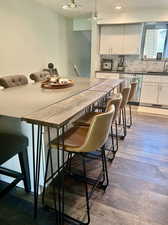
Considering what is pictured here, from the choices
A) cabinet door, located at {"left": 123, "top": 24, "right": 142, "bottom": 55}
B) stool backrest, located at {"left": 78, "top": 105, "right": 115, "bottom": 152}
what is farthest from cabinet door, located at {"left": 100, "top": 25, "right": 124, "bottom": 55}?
stool backrest, located at {"left": 78, "top": 105, "right": 115, "bottom": 152}

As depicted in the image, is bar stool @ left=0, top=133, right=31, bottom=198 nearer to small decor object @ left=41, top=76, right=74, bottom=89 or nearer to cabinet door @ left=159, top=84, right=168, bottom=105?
small decor object @ left=41, top=76, right=74, bottom=89

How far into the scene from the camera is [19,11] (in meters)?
3.84

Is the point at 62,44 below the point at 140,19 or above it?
below

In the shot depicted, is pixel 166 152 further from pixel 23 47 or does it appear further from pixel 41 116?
pixel 23 47

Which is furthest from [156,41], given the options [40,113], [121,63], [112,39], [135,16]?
[40,113]

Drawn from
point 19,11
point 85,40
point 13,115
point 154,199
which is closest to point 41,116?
point 13,115

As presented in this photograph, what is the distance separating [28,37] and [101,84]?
Result: 2.54 meters

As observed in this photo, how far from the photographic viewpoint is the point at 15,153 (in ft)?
4.90

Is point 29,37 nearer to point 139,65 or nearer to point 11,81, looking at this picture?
point 11,81

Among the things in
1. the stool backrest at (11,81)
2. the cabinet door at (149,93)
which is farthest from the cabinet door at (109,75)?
the stool backrest at (11,81)

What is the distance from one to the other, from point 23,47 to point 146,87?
3.08 meters

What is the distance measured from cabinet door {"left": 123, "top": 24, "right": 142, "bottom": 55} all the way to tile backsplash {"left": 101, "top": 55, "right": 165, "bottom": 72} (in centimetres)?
35

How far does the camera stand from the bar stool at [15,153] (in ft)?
4.80

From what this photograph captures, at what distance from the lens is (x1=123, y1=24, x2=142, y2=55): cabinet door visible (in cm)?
461
